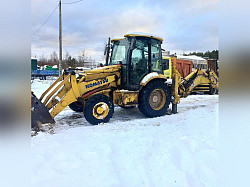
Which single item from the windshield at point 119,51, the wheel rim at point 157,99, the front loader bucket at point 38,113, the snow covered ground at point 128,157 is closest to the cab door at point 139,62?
the windshield at point 119,51

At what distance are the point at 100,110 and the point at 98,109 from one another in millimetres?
58

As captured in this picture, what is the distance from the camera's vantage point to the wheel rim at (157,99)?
602cm

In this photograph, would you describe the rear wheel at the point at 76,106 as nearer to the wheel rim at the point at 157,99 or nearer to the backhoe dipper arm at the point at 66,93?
the backhoe dipper arm at the point at 66,93

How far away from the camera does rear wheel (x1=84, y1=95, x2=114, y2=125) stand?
16.6 ft

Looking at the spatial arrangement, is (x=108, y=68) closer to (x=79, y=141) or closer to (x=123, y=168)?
(x=79, y=141)

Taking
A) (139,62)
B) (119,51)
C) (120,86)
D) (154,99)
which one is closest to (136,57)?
(139,62)

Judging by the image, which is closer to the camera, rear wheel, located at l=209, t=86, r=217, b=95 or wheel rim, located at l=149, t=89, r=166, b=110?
wheel rim, located at l=149, t=89, r=166, b=110

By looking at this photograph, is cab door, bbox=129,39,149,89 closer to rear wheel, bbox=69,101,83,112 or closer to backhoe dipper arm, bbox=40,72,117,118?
backhoe dipper arm, bbox=40,72,117,118

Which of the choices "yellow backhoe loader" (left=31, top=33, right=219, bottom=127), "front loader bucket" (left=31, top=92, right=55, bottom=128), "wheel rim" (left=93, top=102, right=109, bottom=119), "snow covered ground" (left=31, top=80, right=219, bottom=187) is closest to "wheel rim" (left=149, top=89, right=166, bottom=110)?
"yellow backhoe loader" (left=31, top=33, right=219, bottom=127)
